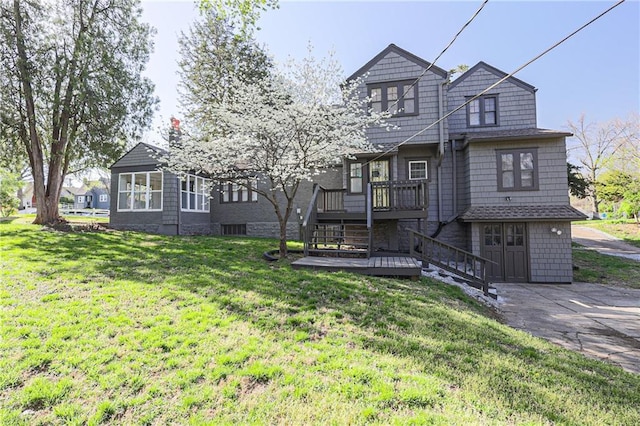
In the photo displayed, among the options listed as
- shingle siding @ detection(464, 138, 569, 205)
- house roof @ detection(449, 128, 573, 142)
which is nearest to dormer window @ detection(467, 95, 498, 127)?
house roof @ detection(449, 128, 573, 142)

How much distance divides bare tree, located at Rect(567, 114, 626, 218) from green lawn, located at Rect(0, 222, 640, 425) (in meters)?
34.4

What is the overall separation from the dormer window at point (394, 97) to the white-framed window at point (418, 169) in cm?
190

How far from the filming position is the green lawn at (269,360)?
2508 mm

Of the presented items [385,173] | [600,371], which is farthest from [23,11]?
[600,371]

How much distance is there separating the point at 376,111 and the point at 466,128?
3866 mm

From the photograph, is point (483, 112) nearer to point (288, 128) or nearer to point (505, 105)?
point (505, 105)

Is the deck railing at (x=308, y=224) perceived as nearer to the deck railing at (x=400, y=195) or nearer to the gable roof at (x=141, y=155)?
the deck railing at (x=400, y=195)

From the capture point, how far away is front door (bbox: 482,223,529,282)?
10.0 meters

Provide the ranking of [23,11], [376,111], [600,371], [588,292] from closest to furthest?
[600,371], [588,292], [376,111], [23,11]

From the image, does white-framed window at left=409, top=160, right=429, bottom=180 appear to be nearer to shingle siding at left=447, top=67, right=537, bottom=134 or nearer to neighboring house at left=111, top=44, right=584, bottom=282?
neighboring house at left=111, top=44, right=584, bottom=282

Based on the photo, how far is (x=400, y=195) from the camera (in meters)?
Answer: 9.84

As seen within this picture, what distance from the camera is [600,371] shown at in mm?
3506

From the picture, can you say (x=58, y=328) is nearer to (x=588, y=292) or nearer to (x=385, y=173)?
(x=385, y=173)

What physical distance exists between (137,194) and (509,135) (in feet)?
54.9
